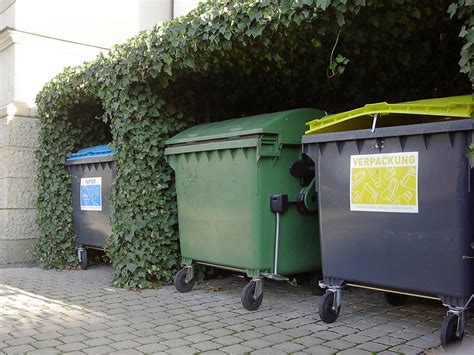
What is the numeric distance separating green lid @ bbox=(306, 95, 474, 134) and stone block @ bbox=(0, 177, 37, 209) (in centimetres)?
510

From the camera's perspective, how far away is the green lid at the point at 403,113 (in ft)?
10.6

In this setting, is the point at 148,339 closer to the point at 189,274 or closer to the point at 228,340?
the point at 228,340

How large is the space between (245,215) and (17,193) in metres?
4.50

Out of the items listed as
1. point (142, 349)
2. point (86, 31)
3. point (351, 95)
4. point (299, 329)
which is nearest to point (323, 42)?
point (351, 95)

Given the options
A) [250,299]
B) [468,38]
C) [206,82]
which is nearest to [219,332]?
[250,299]

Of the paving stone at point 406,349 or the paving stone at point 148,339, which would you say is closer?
the paving stone at point 406,349

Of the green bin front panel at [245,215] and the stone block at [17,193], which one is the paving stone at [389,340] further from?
the stone block at [17,193]

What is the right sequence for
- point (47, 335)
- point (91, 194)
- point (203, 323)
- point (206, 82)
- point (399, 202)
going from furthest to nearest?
point (91, 194)
point (206, 82)
point (203, 323)
point (47, 335)
point (399, 202)

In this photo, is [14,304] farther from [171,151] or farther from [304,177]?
[304,177]

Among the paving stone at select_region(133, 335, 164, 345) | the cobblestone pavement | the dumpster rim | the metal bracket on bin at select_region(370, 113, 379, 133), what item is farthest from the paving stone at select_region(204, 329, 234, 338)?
the metal bracket on bin at select_region(370, 113, 379, 133)

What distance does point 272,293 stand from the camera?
5.23 m

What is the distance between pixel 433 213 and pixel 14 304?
13.1 feet

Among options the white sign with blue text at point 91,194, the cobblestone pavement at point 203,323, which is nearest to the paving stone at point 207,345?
the cobblestone pavement at point 203,323

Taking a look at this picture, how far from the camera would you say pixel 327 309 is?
397cm
